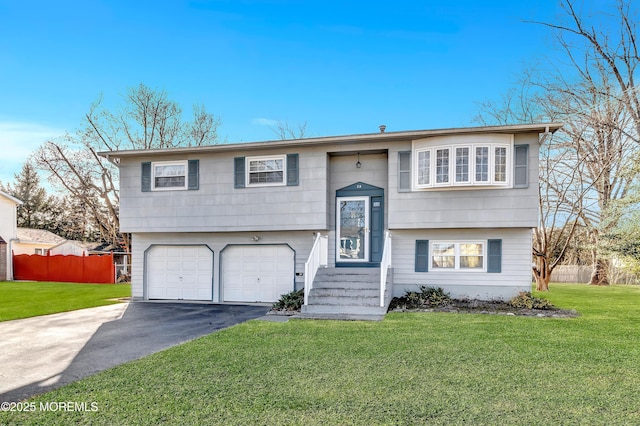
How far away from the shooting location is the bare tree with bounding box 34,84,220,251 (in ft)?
79.3

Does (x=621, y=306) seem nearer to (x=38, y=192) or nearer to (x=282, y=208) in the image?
(x=282, y=208)

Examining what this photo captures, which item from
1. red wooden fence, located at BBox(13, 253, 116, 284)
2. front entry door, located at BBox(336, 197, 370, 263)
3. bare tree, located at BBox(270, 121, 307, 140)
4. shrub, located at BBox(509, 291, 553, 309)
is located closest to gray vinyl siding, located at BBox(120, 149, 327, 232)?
front entry door, located at BBox(336, 197, 370, 263)

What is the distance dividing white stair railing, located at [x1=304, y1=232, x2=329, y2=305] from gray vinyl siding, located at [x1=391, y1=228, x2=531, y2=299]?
198 cm

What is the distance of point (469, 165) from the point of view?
10891 mm

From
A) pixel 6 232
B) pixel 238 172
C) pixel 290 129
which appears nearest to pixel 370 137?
pixel 238 172

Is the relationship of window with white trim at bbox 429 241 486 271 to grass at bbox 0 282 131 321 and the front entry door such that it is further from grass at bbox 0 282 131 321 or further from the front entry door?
grass at bbox 0 282 131 321

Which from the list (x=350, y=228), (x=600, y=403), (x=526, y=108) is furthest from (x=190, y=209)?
(x=526, y=108)

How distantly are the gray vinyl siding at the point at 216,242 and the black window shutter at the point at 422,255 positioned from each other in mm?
3073

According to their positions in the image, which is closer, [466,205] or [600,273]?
[466,205]

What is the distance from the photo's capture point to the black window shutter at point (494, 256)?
11422 millimetres

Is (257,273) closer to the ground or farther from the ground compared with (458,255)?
closer to the ground

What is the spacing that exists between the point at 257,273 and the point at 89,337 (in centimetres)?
583

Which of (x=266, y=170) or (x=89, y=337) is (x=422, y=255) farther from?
(x=89, y=337)

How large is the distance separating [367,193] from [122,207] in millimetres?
7761
